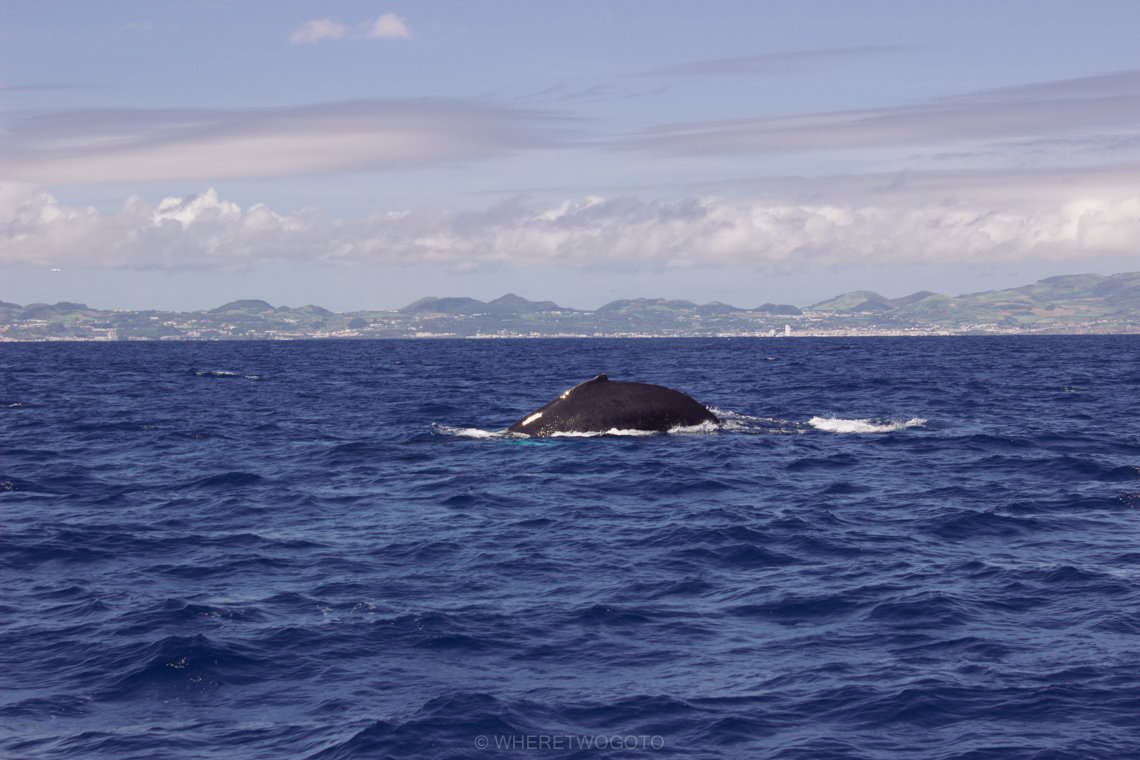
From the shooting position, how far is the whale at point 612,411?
914 inches

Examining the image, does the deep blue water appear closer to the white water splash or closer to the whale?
the whale

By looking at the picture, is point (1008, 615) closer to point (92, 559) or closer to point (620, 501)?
point (620, 501)

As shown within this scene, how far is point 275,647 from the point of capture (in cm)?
951

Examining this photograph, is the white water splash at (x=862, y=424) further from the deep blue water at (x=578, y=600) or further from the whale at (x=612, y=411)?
the whale at (x=612, y=411)

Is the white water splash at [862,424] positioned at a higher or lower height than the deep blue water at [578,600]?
higher

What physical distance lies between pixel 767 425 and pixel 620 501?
11.7 meters

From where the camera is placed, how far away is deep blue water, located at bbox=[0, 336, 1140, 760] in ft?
25.2

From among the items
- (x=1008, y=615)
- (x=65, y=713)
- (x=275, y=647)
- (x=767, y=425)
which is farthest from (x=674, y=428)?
(x=65, y=713)

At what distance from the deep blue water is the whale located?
568mm

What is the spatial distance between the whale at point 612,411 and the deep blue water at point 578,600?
0.57 m

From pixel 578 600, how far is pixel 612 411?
40.8 ft

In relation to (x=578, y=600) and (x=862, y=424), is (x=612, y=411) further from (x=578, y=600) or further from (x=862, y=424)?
(x=578, y=600)

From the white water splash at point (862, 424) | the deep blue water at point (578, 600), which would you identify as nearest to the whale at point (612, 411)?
the deep blue water at point (578, 600)

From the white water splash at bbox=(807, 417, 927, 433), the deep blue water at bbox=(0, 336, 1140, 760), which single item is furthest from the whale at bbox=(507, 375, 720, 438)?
the white water splash at bbox=(807, 417, 927, 433)
